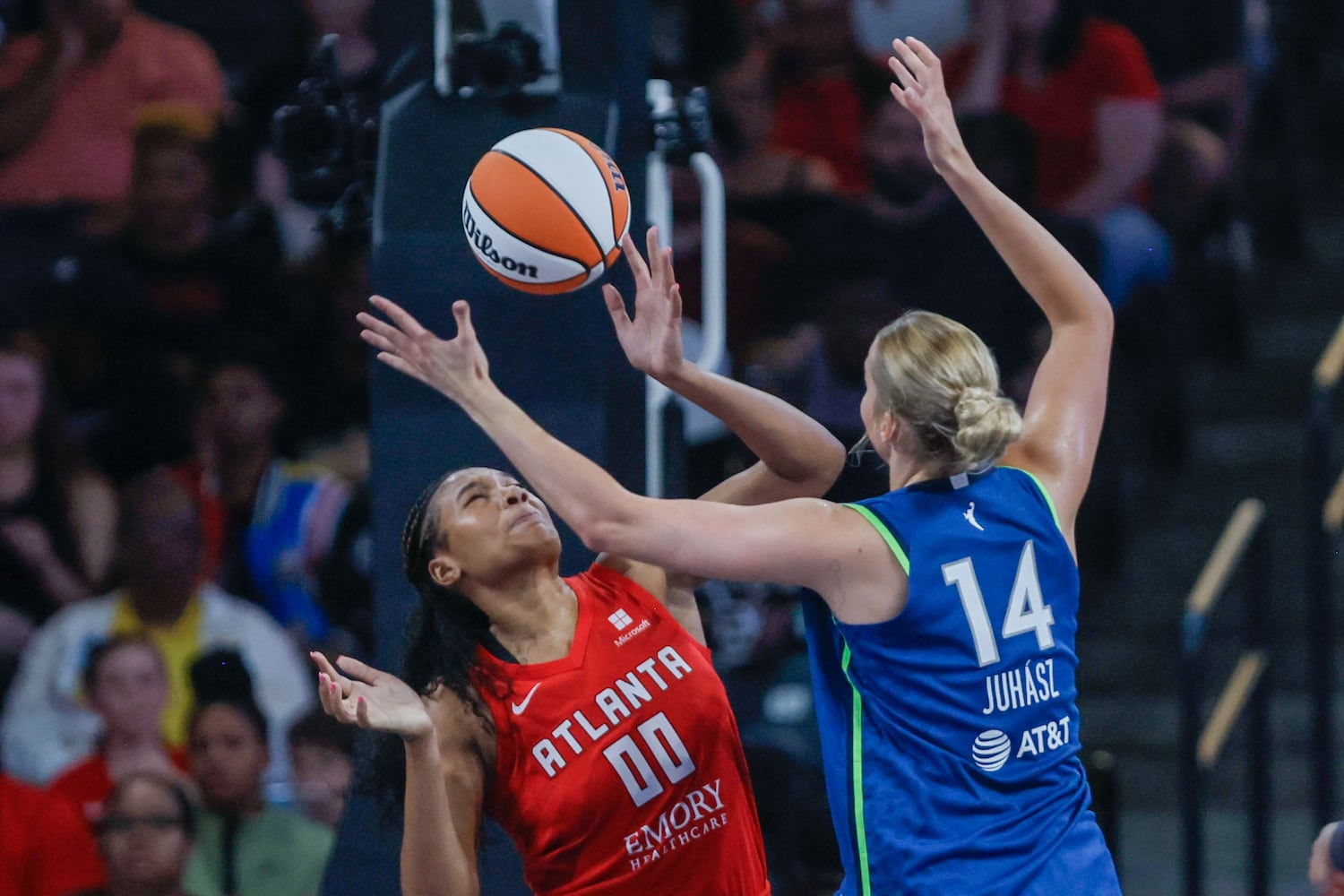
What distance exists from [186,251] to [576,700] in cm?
402

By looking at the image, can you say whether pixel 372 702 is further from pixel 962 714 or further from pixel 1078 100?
pixel 1078 100

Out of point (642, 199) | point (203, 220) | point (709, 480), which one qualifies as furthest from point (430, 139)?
point (203, 220)

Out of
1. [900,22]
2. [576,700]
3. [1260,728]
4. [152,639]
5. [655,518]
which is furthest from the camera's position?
[900,22]

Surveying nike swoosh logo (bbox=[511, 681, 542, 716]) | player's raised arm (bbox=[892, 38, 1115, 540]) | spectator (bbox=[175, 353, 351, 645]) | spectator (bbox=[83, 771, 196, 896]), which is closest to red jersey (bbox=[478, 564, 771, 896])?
nike swoosh logo (bbox=[511, 681, 542, 716])

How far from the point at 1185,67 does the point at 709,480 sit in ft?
9.11

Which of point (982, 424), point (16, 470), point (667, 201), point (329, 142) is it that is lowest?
point (16, 470)

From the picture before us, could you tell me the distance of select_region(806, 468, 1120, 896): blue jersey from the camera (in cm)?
297

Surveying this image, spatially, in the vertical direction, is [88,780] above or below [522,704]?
below

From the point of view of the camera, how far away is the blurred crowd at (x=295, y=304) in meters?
6.08

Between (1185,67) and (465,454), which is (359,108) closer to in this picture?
(465,454)

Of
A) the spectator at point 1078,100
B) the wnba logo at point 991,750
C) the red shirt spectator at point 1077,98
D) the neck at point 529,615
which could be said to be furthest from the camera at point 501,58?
the red shirt spectator at point 1077,98

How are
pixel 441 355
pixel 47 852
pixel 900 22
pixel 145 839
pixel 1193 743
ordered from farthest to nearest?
pixel 900 22, pixel 47 852, pixel 145 839, pixel 1193 743, pixel 441 355

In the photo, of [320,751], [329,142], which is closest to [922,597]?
[329,142]

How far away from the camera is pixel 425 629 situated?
3.76m
